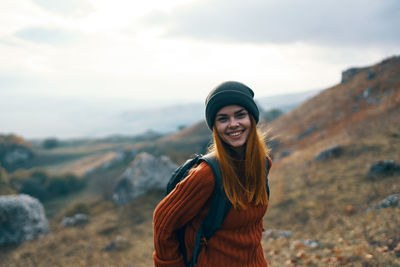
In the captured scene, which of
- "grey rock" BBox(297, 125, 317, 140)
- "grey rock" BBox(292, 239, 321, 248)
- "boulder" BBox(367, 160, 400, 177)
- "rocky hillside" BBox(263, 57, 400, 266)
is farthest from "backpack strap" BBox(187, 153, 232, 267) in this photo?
"grey rock" BBox(297, 125, 317, 140)

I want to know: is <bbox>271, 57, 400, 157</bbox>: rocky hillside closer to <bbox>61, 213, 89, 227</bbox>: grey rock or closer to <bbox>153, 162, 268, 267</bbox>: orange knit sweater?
<bbox>153, 162, 268, 267</bbox>: orange knit sweater

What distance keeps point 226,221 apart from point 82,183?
114ft

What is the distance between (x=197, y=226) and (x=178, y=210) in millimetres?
333

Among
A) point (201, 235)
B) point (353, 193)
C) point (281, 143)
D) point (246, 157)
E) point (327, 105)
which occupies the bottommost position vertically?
point (353, 193)

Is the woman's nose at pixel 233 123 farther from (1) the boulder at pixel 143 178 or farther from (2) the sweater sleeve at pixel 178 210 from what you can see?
(1) the boulder at pixel 143 178

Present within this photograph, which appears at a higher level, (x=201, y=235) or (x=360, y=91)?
(x=360, y=91)

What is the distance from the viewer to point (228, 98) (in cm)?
226

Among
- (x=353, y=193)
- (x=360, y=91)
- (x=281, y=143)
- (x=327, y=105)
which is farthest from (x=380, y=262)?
(x=327, y=105)

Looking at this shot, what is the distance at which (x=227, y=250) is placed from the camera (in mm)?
2330

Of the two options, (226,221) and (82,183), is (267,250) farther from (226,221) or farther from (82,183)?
(82,183)

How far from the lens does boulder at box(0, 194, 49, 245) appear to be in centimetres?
1059

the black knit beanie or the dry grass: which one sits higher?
the black knit beanie

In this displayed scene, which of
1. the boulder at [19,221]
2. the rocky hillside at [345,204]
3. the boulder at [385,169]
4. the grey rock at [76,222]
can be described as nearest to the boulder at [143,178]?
the grey rock at [76,222]

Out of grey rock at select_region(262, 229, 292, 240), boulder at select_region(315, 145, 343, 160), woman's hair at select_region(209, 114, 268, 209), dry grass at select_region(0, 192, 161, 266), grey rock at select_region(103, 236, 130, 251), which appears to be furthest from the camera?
boulder at select_region(315, 145, 343, 160)
